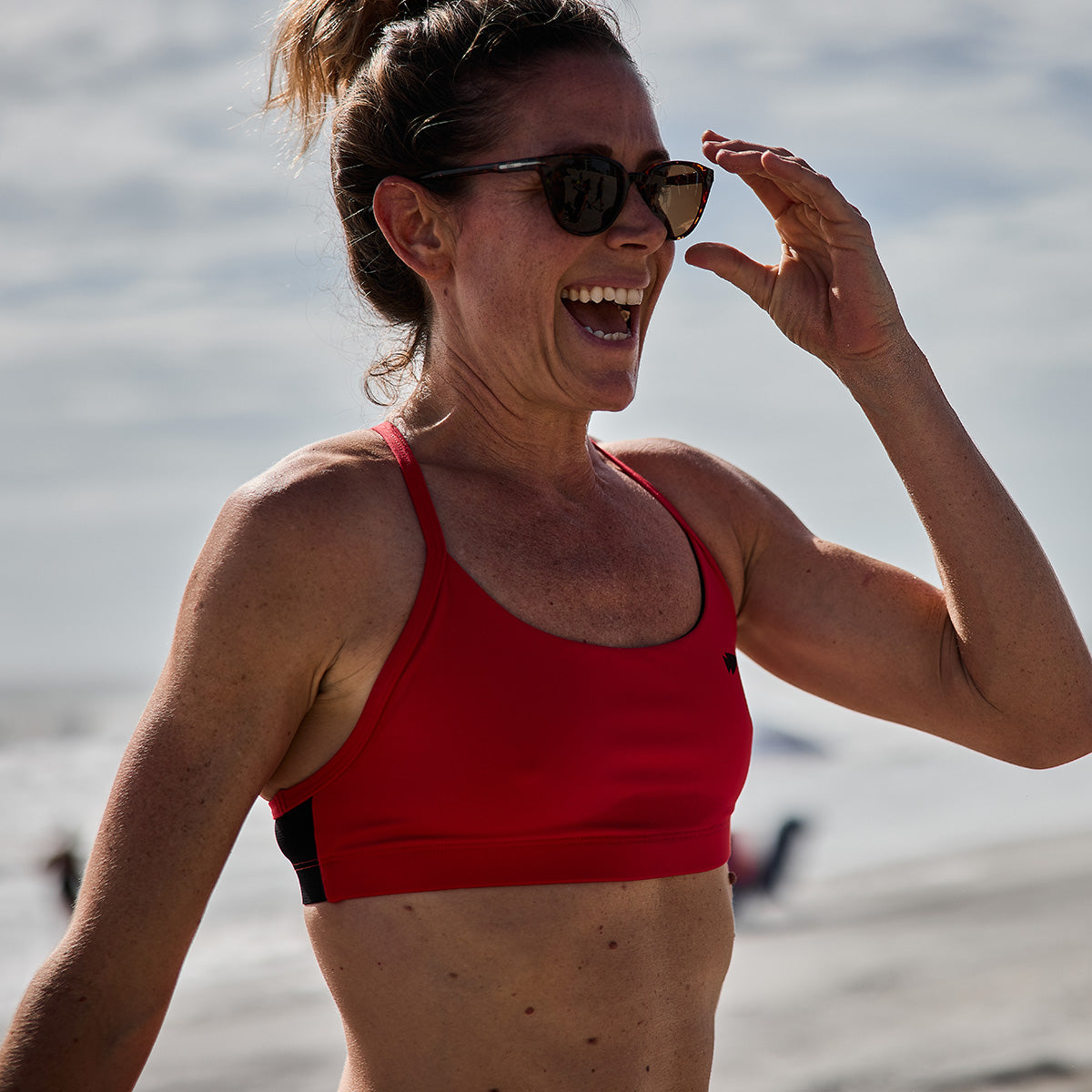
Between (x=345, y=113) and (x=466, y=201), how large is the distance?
1.16 ft

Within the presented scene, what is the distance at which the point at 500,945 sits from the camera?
5.82 feet

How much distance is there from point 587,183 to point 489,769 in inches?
35.7

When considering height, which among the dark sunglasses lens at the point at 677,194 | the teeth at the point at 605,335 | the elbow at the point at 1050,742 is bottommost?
the elbow at the point at 1050,742

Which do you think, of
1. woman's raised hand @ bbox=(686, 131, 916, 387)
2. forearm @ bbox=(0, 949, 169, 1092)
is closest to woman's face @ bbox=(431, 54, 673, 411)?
woman's raised hand @ bbox=(686, 131, 916, 387)

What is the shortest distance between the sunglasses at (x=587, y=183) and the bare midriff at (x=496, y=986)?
3.29 ft

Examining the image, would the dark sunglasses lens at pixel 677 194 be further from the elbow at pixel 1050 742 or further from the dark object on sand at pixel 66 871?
the dark object on sand at pixel 66 871

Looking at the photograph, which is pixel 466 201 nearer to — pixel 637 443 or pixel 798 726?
pixel 637 443

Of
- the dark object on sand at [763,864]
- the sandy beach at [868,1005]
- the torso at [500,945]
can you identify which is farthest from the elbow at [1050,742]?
the dark object on sand at [763,864]

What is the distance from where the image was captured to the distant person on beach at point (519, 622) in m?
1.68

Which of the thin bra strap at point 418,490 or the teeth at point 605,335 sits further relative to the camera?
the teeth at point 605,335

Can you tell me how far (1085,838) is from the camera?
10.4 metres

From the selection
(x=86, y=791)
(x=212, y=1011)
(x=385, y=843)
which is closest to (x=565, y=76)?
(x=385, y=843)

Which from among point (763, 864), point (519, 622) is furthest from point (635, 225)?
point (763, 864)

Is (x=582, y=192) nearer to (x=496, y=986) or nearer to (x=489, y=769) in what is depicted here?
(x=489, y=769)
